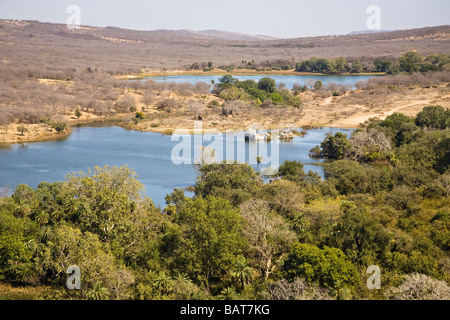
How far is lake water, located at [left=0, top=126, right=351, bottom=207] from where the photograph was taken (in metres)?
46.9

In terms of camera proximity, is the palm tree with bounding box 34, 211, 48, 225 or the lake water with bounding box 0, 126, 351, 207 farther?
the lake water with bounding box 0, 126, 351, 207

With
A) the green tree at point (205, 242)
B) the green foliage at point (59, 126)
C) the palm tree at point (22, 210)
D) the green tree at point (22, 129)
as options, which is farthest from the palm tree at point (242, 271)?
the green foliage at point (59, 126)

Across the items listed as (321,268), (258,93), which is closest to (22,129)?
(258,93)

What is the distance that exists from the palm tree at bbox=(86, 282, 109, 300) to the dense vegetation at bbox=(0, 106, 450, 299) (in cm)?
4

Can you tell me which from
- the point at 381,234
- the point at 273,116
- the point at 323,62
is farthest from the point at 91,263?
the point at 323,62

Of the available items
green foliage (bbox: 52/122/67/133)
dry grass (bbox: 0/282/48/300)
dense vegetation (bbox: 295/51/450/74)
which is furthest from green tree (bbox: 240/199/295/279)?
dense vegetation (bbox: 295/51/450/74)

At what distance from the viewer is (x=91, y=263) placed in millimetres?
21578

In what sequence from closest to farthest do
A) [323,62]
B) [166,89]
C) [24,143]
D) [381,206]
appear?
[381,206] → [24,143] → [166,89] → [323,62]

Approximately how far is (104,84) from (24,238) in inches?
3247

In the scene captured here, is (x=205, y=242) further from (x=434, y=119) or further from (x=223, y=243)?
(x=434, y=119)

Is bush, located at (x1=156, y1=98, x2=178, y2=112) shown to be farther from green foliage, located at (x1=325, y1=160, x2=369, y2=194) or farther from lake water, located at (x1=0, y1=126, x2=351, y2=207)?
green foliage, located at (x1=325, y1=160, x2=369, y2=194)

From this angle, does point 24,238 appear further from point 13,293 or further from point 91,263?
point 91,263

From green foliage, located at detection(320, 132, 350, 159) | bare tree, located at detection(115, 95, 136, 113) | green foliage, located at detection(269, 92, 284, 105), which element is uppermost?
green foliage, located at detection(269, 92, 284, 105)

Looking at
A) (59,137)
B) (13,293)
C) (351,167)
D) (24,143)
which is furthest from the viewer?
(59,137)
